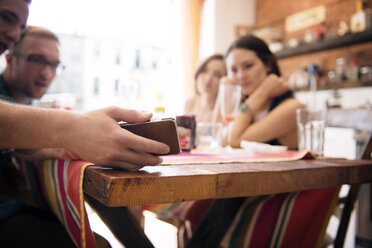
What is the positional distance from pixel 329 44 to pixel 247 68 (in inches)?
79.6

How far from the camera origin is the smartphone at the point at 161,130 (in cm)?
53

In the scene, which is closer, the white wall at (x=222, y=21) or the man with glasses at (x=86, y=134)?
the man with glasses at (x=86, y=134)

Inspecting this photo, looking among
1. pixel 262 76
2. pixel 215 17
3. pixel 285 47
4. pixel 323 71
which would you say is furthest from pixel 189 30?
pixel 262 76

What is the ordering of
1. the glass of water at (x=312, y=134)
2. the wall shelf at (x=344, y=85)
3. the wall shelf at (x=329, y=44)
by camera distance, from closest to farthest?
1. the glass of water at (x=312, y=134)
2. the wall shelf at (x=344, y=85)
3. the wall shelf at (x=329, y=44)

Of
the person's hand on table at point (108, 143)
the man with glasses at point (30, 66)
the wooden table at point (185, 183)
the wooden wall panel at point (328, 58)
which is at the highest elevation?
the wooden wall panel at point (328, 58)

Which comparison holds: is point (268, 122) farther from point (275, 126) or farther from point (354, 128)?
point (354, 128)

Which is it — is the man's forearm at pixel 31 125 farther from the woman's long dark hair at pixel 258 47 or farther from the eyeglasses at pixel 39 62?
the woman's long dark hair at pixel 258 47

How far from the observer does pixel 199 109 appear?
8.29 feet

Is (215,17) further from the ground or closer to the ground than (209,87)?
further from the ground

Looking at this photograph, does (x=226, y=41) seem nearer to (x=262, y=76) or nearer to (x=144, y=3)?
(x=144, y=3)

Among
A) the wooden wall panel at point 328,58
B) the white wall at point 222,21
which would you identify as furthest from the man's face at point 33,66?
the white wall at point 222,21

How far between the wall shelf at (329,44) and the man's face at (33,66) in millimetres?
2798

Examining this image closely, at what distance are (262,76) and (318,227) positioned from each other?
3.50 ft

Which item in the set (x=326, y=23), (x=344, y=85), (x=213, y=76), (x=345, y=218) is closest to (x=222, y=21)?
(x=326, y=23)
